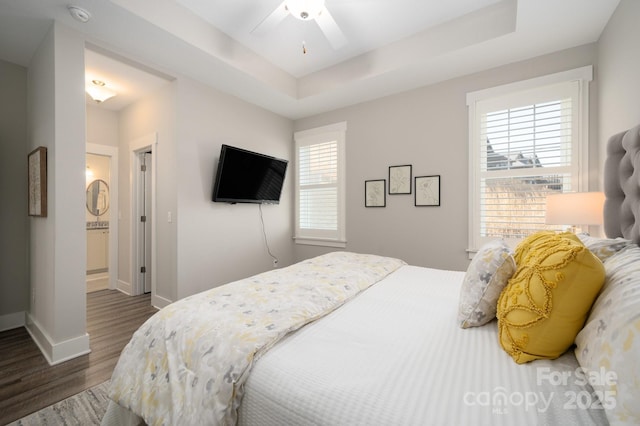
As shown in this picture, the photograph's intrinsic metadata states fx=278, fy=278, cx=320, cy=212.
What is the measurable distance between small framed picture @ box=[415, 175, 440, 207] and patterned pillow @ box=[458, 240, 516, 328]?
79.3 inches

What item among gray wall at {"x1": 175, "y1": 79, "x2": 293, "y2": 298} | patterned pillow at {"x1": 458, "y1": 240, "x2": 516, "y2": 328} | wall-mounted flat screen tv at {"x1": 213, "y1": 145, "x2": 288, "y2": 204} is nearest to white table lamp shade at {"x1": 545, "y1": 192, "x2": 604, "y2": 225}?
patterned pillow at {"x1": 458, "y1": 240, "x2": 516, "y2": 328}

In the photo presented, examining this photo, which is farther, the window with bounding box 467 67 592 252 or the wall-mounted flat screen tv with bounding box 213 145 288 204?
the wall-mounted flat screen tv with bounding box 213 145 288 204

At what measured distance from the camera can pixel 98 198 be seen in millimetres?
5285

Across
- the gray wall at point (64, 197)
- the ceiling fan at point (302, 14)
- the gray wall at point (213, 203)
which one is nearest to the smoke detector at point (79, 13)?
the gray wall at point (64, 197)

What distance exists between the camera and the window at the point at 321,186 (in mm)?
3932

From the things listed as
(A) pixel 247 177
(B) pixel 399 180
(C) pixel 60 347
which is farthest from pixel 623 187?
(C) pixel 60 347

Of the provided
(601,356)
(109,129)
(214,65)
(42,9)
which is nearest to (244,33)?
(214,65)

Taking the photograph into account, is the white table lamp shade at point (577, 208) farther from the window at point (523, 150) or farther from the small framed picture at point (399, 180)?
the small framed picture at point (399, 180)

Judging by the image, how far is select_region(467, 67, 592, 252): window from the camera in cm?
247

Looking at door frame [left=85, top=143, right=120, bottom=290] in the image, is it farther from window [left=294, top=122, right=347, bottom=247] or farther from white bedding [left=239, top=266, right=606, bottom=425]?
white bedding [left=239, top=266, right=606, bottom=425]

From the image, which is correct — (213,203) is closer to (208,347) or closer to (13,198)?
(13,198)

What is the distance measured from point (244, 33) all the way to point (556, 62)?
117 inches

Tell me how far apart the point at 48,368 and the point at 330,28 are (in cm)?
339

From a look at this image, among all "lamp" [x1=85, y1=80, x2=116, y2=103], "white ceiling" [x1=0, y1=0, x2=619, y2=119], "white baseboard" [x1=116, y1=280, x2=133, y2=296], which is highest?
"white ceiling" [x1=0, y1=0, x2=619, y2=119]
